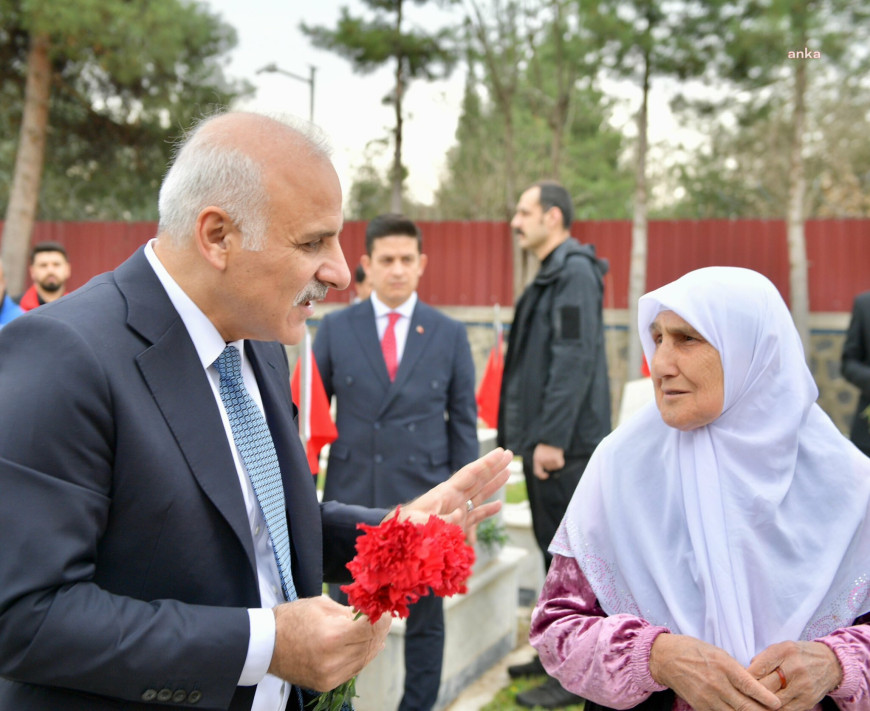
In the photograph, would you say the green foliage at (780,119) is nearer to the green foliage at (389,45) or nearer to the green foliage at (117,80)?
the green foliage at (389,45)

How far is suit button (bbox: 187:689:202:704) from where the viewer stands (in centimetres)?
134

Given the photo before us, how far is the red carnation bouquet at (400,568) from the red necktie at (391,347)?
2.69 metres

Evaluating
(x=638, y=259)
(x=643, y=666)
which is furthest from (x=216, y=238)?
(x=638, y=259)

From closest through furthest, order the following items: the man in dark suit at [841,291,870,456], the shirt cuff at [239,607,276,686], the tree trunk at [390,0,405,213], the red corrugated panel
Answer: the shirt cuff at [239,607,276,686]
the man in dark suit at [841,291,870,456]
the red corrugated panel
the tree trunk at [390,0,405,213]

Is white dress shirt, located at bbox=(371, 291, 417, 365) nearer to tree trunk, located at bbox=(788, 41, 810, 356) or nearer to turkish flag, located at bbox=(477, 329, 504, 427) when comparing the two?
turkish flag, located at bbox=(477, 329, 504, 427)

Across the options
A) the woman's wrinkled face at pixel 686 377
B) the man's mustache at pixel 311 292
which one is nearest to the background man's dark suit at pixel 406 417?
the woman's wrinkled face at pixel 686 377

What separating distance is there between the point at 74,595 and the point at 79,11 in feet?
46.5

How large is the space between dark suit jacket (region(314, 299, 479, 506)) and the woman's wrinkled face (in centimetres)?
192

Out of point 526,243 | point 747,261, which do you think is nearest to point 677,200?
point 747,261

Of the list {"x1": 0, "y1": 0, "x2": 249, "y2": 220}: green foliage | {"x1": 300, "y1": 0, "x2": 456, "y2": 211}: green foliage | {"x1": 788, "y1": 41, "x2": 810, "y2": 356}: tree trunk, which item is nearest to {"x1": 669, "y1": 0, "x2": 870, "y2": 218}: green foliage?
{"x1": 788, "y1": 41, "x2": 810, "y2": 356}: tree trunk

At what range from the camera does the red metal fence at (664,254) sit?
13.6m

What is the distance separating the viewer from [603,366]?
431cm

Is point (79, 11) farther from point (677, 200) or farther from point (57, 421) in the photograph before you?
point (677, 200)

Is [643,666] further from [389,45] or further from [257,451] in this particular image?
[389,45]
